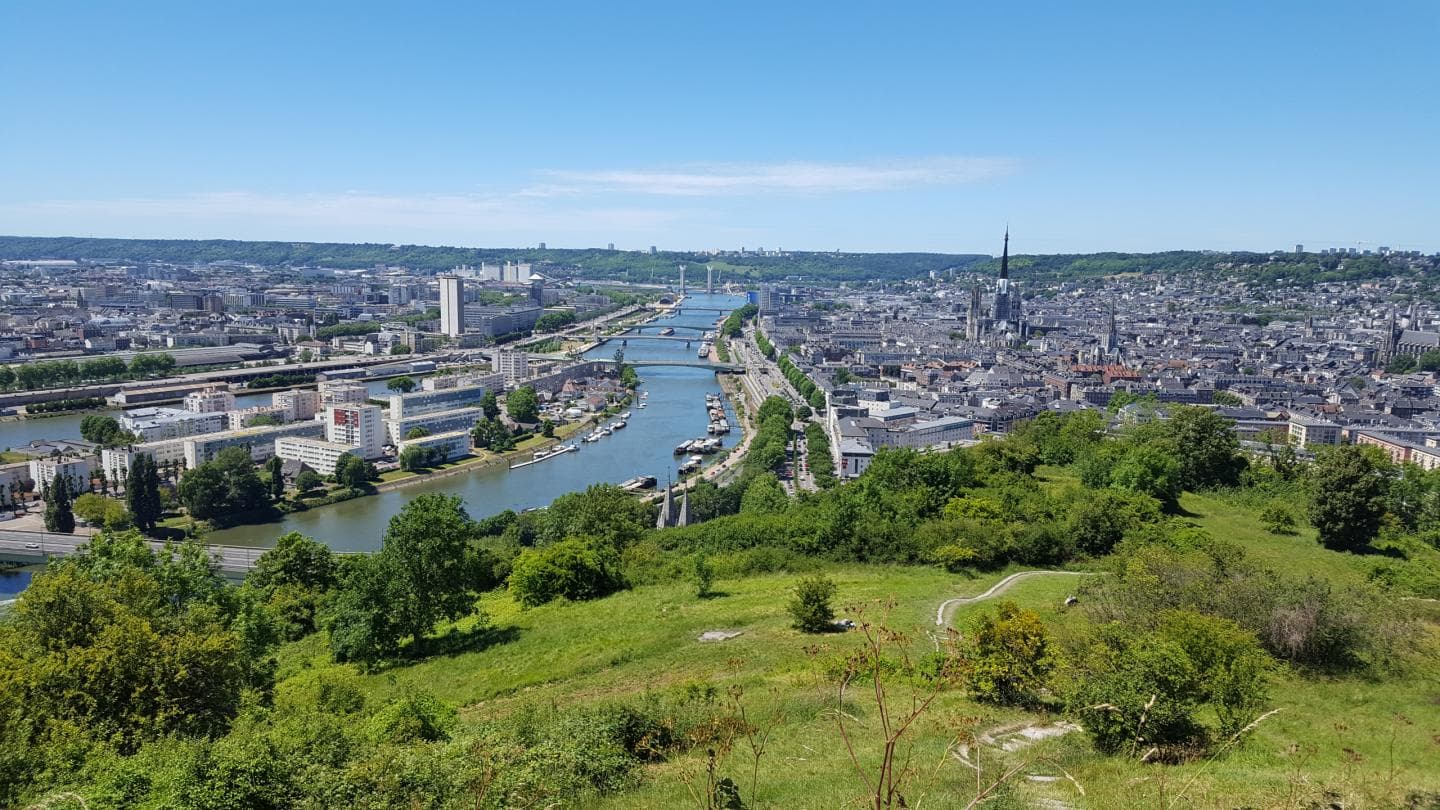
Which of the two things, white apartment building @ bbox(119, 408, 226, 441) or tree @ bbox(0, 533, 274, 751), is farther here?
white apartment building @ bbox(119, 408, 226, 441)

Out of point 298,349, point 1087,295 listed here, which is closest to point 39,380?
point 298,349

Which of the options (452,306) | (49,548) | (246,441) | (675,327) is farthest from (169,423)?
(675,327)

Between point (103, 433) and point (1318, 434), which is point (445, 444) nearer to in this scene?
point (103, 433)

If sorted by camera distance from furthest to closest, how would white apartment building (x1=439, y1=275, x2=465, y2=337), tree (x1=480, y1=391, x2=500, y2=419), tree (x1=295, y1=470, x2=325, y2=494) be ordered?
white apartment building (x1=439, y1=275, x2=465, y2=337) → tree (x1=480, y1=391, x2=500, y2=419) → tree (x1=295, y1=470, x2=325, y2=494)

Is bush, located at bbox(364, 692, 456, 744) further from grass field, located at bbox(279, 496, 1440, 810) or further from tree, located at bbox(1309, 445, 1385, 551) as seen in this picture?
tree, located at bbox(1309, 445, 1385, 551)

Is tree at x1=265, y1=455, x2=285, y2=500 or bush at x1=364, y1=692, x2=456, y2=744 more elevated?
bush at x1=364, y1=692, x2=456, y2=744

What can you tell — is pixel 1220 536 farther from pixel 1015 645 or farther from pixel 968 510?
pixel 1015 645

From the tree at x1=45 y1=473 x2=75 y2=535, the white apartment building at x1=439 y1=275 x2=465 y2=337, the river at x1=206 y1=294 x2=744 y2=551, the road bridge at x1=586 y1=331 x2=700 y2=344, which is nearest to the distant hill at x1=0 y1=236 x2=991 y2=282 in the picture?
the road bridge at x1=586 y1=331 x2=700 y2=344
